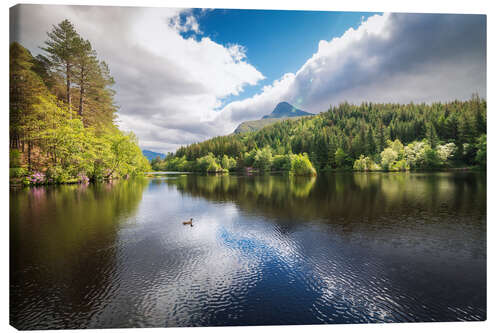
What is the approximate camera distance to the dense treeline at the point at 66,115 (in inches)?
338

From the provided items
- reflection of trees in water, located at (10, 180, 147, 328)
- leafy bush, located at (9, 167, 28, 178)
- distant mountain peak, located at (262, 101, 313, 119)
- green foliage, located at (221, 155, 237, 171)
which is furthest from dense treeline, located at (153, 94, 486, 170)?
green foliage, located at (221, 155, 237, 171)

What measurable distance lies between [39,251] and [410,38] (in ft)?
44.9

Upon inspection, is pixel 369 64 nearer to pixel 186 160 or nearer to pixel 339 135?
pixel 339 135

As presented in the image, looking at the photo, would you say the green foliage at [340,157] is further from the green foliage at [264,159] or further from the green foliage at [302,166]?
the green foliage at [264,159]

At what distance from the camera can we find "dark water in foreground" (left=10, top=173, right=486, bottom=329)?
3.95 meters

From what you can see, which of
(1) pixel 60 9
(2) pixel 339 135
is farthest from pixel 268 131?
(1) pixel 60 9

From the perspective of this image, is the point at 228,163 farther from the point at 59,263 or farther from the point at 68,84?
the point at 59,263

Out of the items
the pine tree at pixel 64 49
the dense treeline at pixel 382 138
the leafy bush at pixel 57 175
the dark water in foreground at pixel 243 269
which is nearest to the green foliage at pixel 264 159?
the dense treeline at pixel 382 138

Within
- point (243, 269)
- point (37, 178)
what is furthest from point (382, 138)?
point (37, 178)

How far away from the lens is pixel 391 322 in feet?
12.8

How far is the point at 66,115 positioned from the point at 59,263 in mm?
14245

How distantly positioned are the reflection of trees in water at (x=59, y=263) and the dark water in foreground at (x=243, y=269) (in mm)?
27

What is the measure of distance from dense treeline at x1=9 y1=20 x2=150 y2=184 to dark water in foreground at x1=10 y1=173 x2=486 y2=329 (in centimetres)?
369

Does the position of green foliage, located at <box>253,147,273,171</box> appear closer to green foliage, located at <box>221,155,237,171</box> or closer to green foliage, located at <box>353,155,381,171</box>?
green foliage, located at <box>221,155,237,171</box>
